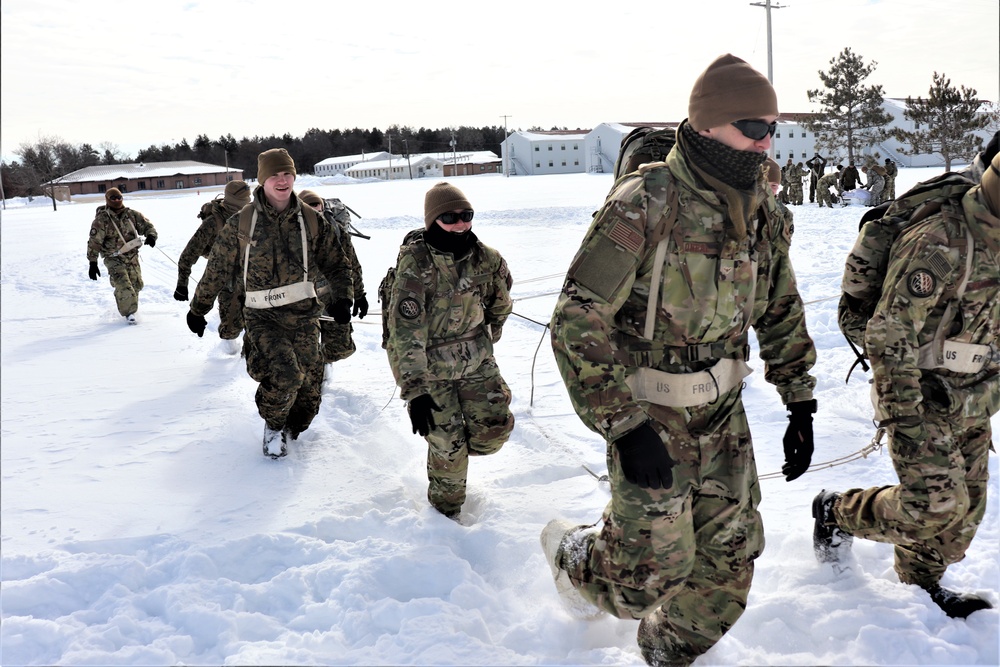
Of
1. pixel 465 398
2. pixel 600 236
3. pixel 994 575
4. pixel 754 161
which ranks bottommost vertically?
pixel 994 575

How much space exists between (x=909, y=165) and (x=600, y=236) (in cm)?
7190

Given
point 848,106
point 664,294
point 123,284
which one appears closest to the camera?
point 664,294

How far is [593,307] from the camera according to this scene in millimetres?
2650

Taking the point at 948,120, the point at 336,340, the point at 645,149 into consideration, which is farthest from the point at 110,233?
the point at 948,120

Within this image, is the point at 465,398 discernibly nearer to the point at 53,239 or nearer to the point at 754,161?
the point at 754,161

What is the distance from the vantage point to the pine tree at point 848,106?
42.3 m

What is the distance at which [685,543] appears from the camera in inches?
110

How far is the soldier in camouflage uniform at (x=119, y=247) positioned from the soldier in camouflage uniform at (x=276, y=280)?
6482 mm

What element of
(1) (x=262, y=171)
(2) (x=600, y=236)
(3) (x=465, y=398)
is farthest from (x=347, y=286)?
(2) (x=600, y=236)

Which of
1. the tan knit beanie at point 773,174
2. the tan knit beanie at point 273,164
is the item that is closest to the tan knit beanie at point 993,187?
the tan knit beanie at point 773,174

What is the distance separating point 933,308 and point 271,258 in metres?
4.20

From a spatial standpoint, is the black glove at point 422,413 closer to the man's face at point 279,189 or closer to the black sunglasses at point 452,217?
the black sunglasses at point 452,217

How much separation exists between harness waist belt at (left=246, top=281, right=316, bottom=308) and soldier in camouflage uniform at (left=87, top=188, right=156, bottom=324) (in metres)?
6.90

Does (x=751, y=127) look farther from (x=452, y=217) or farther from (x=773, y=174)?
(x=773, y=174)
